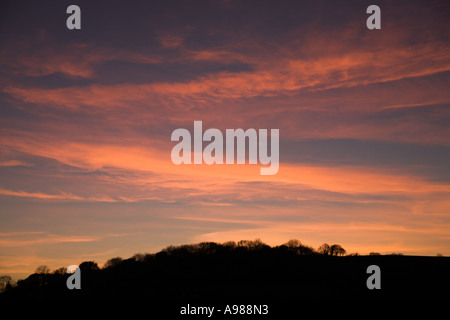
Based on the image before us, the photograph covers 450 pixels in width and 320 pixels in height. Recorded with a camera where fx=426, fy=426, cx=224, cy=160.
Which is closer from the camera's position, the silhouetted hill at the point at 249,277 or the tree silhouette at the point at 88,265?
the silhouetted hill at the point at 249,277

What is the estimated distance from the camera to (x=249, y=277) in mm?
112062

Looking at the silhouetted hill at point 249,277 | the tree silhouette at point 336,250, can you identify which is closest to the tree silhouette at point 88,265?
the silhouetted hill at point 249,277

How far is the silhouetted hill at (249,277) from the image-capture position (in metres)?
91.9

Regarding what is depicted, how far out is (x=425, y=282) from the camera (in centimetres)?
8944

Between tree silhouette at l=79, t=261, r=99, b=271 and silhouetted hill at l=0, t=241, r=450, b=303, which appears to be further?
tree silhouette at l=79, t=261, r=99, b=271

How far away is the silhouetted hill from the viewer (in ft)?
302

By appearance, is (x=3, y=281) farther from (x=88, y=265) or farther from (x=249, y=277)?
(x=249, y=277)

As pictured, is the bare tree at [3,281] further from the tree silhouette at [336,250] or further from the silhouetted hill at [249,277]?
the tree silhouette at [336,250]

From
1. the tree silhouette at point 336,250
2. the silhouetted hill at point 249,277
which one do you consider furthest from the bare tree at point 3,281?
the tree silhouette at point 336,250

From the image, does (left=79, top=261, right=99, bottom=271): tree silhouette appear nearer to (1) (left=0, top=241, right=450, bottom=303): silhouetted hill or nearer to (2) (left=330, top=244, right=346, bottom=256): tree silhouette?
(1) (left=0, top=241, right=450, bottom=303): silhouetted hill

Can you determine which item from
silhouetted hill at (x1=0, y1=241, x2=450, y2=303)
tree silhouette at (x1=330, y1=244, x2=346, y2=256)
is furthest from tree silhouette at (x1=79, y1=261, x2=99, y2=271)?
tree silhouette at (x1=330, y1=244, x2=346, y2=256)

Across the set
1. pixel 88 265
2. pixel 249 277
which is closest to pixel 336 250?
pixel 249 277
